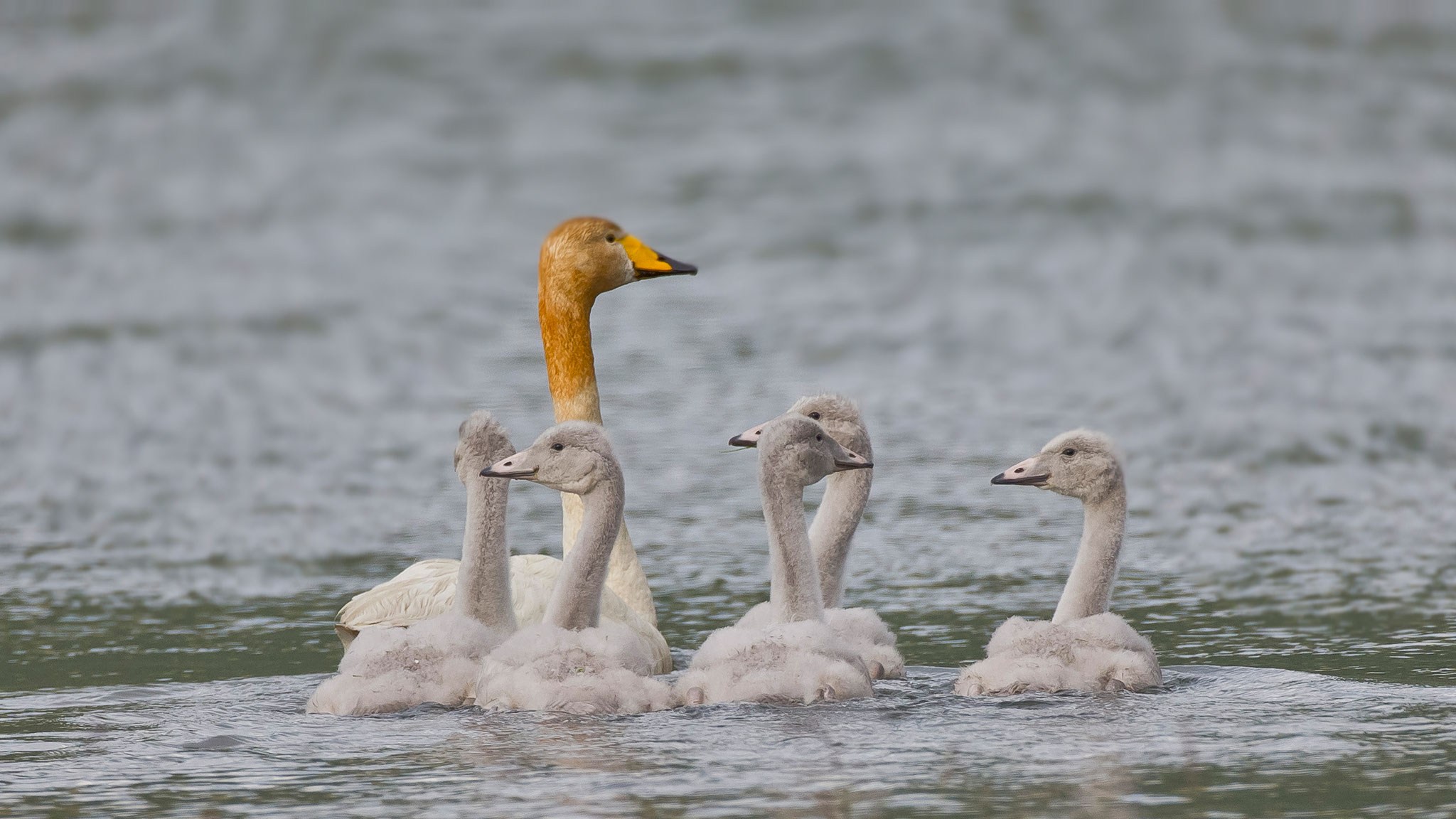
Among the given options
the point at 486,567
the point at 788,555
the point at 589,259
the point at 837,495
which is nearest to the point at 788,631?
the point at 788,555

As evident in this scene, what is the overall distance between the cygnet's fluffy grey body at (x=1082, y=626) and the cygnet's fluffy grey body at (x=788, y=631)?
58 cm

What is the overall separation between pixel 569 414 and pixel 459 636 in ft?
8.03

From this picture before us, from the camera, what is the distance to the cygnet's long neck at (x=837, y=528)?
10266 millimetres

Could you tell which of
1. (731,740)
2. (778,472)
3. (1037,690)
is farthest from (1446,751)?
(778,472)

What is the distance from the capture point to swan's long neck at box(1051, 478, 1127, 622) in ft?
30.4

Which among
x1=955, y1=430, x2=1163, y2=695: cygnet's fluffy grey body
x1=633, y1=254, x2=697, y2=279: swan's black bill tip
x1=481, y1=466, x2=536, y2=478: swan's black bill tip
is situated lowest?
x1=955, y1=430, x2=1163, y2=695: cygnet's fluffy grey body

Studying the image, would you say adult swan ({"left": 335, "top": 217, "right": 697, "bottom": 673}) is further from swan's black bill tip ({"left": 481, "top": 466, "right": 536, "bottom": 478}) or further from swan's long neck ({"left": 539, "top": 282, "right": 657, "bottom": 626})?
swan's black bill tip ({"left": 481, "top": 466, "right": 536, "bottom": 478})

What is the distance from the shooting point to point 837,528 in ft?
33.7

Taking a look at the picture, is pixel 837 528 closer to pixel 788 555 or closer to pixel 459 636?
pixel 788 555

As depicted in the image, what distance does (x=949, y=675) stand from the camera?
9445 mm

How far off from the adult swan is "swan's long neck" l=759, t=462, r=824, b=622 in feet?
2.77

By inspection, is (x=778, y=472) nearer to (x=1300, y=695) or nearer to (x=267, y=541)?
(x=1300, y=695)

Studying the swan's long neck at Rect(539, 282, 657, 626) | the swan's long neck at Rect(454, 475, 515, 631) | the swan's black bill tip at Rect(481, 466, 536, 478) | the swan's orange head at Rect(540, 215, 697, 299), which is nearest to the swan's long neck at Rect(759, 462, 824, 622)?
the swan's black bill tip at Rect(481, 466, 536, 478)

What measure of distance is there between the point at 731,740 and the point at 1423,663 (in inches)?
128
